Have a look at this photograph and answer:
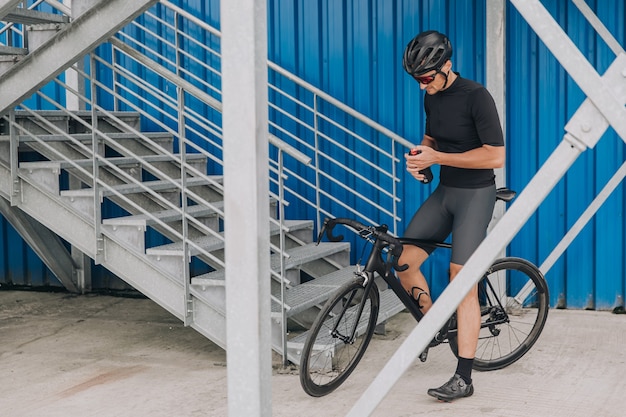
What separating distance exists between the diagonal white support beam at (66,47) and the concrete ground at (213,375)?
69.4 inches

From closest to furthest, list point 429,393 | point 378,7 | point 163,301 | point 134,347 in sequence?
1. point 429,393
2. point 163,301
3. point 134,347
4. point 378,7

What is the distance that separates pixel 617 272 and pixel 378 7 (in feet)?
9.43

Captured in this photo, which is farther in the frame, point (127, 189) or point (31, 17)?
point (127, 189)

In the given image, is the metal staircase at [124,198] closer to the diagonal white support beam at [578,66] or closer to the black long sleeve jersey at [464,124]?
the black long sleeve jersey at [464,124]

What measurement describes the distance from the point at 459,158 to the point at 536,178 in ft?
4.33

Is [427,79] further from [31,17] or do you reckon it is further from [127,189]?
[31,17]

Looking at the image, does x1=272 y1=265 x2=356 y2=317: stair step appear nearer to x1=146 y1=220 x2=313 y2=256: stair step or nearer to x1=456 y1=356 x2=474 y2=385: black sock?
x1=146 y1=220 x2=313 y2=256: stair step

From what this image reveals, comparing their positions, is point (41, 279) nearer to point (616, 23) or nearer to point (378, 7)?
point (378, 7)

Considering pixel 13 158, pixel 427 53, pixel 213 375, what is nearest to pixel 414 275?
pixel 427 53

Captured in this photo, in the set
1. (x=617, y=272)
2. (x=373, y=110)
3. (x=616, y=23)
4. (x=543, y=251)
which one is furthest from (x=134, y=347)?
(x=616, y=23)

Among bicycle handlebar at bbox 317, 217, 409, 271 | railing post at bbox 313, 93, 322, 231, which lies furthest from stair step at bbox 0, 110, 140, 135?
bicycle handlebar at bbox 317, 217, 409, 271

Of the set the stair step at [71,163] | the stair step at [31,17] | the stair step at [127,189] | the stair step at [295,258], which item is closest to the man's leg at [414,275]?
the stair step at [295,258]

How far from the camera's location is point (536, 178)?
3088 mm

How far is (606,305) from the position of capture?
657 cm
